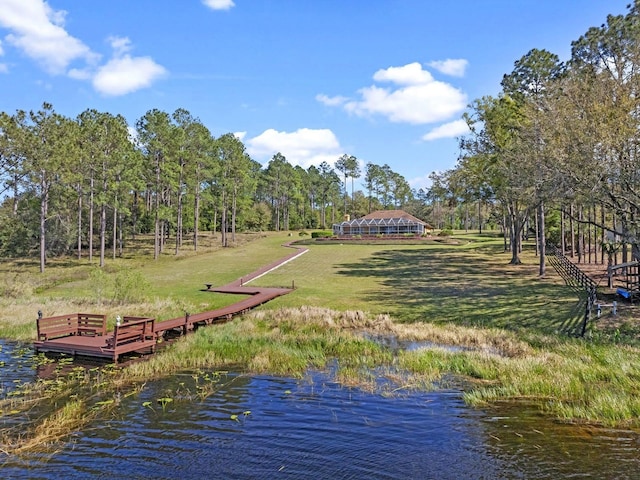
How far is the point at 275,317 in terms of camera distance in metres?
21.3

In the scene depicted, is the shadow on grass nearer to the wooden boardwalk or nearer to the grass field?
the grass field

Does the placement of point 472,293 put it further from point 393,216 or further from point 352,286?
point 393,216

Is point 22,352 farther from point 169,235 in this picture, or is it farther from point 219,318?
point 169,235

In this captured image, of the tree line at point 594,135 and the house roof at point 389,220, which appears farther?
the house roof at point 389,220

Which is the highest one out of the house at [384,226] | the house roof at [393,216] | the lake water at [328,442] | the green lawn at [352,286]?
the house roof at [393,216]

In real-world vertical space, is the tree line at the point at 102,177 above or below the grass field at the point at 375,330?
above

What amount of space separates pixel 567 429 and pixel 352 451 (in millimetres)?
4386

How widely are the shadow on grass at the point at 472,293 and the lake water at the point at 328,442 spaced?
10.3m

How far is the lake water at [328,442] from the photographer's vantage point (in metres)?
7.34

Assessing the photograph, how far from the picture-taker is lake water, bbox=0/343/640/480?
24.1 feet

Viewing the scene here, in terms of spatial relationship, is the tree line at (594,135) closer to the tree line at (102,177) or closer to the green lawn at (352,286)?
the green lawn at (352,286)

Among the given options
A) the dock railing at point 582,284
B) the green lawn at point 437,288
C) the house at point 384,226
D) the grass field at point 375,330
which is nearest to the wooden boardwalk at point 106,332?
the grass field at point 375,330

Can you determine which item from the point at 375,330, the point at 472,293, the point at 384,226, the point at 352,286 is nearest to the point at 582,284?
the point at 472,293

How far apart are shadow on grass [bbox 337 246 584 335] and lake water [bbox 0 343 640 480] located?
33.8ft
